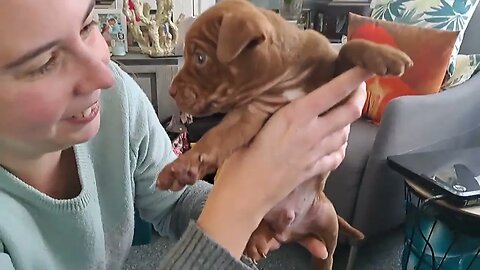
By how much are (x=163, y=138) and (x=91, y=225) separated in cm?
22

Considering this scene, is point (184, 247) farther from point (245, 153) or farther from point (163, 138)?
point (163, 138)

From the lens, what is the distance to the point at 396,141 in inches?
69.2

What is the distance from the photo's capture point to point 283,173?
0.85 meters

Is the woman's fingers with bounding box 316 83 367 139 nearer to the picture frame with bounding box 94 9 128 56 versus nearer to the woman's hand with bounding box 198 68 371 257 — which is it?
the woman's hand with bounding box 198 68 371 257

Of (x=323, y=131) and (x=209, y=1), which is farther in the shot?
(x=209, y=1)

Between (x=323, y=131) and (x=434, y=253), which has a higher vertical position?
(x=323, y=131)

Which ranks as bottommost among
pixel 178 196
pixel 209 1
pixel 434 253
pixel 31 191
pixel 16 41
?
pixel 434 253

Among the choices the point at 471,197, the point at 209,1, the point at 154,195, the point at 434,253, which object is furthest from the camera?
the point at 209,1

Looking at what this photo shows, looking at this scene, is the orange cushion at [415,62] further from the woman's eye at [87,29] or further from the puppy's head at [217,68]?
the woman's eye at [87,29]

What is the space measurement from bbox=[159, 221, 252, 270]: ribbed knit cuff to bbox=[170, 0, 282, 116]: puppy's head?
17cm

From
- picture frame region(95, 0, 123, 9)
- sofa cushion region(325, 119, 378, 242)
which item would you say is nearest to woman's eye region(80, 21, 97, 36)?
sofa cushion region(325, 119, 378, 242)

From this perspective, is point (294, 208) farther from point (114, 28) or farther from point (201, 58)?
point (114, 28)

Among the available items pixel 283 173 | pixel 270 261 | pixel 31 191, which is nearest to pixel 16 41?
pixel 31 191

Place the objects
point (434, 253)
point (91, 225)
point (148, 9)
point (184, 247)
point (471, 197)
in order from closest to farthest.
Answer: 1. point (184, 247)
2. point (91, 225)
3. point (471, 197)
4. point (434, 253)
5. point (148, 9)
